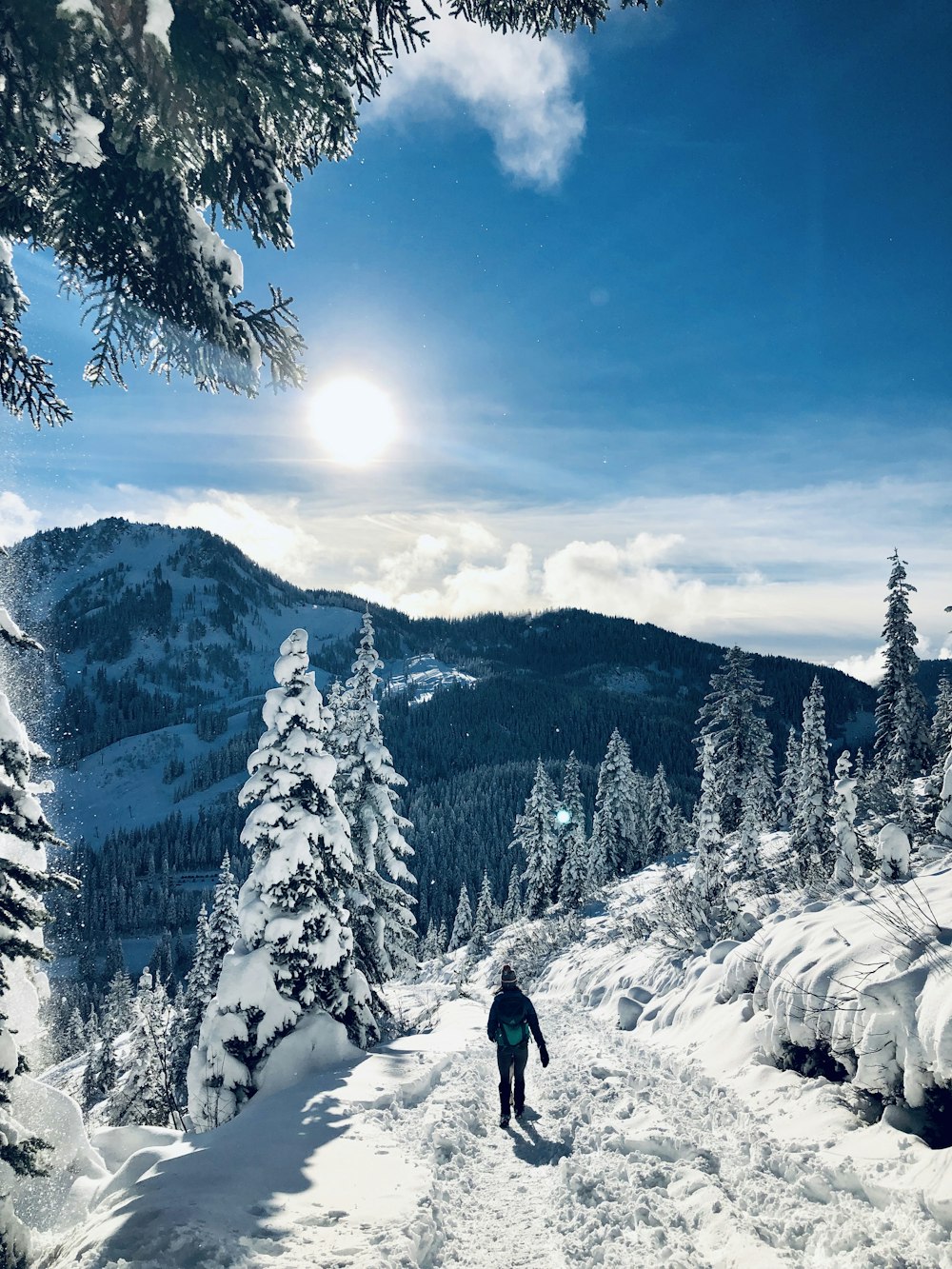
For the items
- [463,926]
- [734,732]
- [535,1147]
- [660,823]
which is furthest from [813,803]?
[463,926]

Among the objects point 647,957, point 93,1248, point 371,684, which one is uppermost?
point 371,684

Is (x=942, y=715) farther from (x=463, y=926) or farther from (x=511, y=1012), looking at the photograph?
(x=463, y=926)

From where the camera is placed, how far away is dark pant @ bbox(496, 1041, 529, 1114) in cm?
805

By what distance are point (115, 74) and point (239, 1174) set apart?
782 cm

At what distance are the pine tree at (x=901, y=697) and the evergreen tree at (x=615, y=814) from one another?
20.3 metres

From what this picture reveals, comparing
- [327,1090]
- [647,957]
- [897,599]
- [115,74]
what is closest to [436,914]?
[897,599]

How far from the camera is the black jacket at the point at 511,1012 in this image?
8422 mm

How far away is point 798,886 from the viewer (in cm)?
1509

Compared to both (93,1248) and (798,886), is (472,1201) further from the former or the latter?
(798,886)

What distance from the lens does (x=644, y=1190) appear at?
5508 millimetres

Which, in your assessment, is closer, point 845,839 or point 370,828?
point 845,839

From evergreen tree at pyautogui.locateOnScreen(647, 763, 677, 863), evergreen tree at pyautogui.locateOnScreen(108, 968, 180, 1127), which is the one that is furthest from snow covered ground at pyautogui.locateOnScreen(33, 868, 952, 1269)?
evergreen tree at pyautogui.locateOnScreen(647, 763, 677, 863)

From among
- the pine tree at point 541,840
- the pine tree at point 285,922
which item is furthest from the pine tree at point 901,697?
the pine tree at point 285,922

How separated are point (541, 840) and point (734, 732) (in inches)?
785
